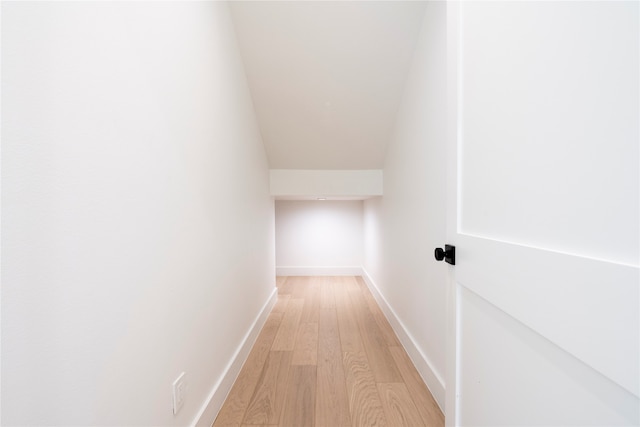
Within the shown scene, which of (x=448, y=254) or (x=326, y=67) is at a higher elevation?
(x=326, y=67)

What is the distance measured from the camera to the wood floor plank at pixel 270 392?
1.35 meters

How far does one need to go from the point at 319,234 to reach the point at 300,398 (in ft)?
9.99

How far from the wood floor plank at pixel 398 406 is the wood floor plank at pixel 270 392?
1.84 feet

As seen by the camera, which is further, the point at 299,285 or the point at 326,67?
the point at 299,285

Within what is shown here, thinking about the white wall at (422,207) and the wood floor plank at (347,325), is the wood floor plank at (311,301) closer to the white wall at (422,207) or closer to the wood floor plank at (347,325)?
the wood floor plank at (347,325)

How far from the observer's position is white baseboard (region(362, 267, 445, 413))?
1403 millimetres

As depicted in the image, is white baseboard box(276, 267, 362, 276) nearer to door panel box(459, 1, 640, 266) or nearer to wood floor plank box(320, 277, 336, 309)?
wood floor plank box(320, 277, 336, 309)

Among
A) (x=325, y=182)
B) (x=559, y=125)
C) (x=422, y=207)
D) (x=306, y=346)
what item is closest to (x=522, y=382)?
(x=559, y=125)

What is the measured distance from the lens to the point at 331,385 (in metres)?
1.58

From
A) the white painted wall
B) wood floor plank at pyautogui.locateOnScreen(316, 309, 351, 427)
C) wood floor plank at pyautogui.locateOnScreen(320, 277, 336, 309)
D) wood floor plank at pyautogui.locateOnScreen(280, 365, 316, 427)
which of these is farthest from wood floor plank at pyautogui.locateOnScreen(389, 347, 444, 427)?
the white painted wall

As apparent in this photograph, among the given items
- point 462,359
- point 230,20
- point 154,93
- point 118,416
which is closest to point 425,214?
point 462,359

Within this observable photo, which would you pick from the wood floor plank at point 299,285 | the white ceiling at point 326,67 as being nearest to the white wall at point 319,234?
the wood floor plank at point 299,285

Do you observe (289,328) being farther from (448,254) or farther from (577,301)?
(577,301)

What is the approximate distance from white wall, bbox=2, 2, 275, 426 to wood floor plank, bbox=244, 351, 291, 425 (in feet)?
0.90
